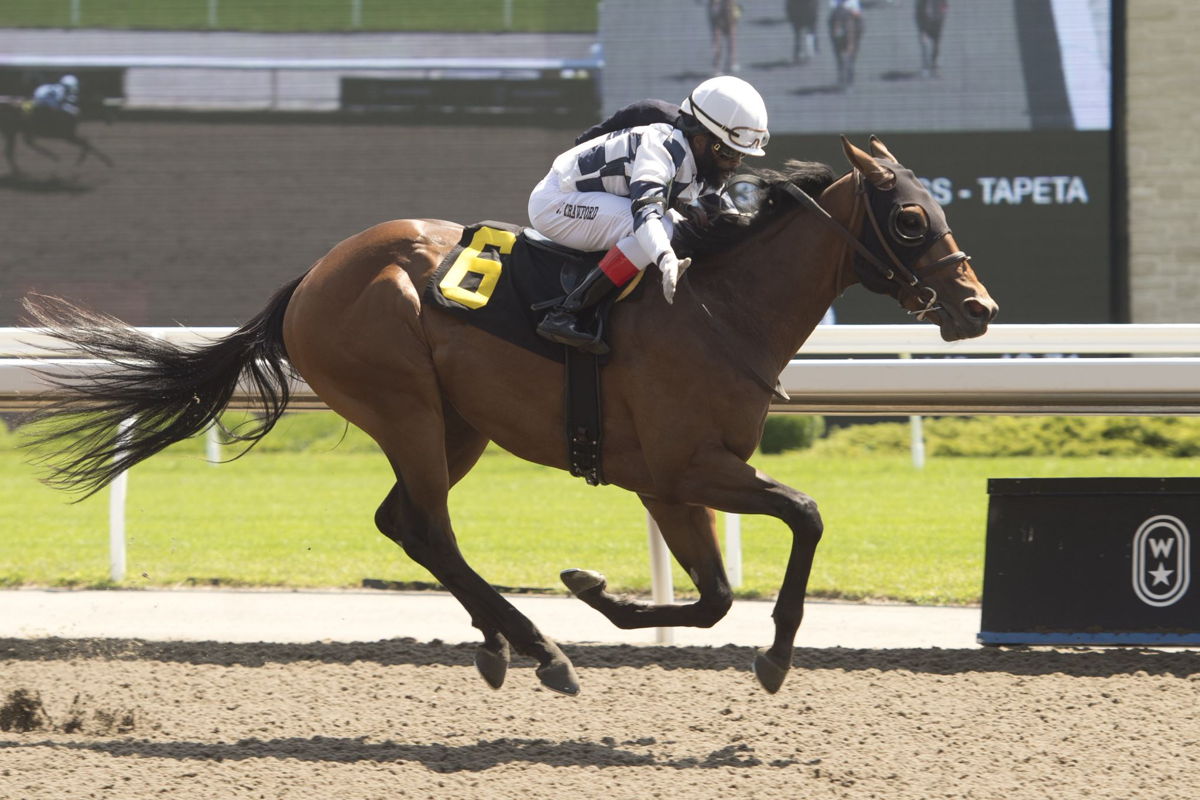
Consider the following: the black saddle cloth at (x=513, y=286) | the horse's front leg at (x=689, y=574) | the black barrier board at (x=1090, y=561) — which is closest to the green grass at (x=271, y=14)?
the black barrier board at (x=1090, y=561)

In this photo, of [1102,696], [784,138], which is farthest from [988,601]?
[784,138]

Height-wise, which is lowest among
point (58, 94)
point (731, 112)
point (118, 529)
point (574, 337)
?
point (118, 529)

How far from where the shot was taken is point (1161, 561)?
5316 millimetres

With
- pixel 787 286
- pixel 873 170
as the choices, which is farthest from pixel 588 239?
pixel 873 170

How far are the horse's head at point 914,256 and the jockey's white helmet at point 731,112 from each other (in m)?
0.26

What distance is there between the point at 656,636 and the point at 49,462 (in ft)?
7.55

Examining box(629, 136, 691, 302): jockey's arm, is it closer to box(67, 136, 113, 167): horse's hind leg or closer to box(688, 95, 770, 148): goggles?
box(688, 95, 770, 148): goggles

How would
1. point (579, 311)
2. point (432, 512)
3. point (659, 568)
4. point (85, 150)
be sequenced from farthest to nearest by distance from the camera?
point (85, 150), point (659, 568), point (432, 512), point (579, 311)

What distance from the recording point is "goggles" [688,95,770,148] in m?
4.16

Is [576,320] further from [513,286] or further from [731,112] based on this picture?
[731,112]

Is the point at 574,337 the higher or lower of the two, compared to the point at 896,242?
lower

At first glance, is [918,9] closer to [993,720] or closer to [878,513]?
[878,513]

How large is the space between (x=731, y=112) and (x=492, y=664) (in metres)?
1.73

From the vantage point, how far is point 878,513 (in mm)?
9859
